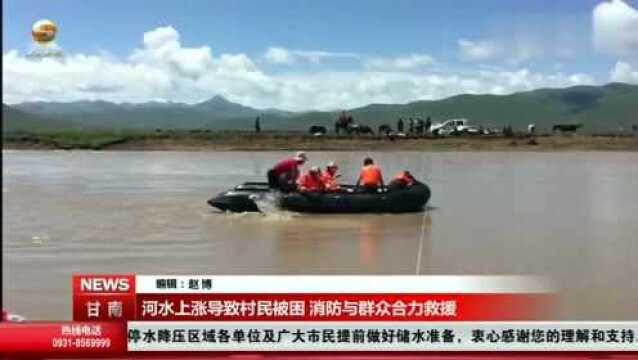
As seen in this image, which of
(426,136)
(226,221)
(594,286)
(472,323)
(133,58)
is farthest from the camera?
(226,221)

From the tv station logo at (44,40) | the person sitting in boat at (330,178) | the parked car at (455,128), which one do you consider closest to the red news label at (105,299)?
the tv station logo at (44,40)

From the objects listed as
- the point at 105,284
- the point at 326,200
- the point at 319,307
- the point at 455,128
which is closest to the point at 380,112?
the point at 455,128

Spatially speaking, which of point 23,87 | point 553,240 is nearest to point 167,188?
point 553,240

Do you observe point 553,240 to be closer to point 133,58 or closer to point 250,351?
Answer: point 250,351

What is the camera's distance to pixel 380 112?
424cm

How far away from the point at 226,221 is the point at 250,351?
16.2 feet

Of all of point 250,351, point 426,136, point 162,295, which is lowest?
point 250,351

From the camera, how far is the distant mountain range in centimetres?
397

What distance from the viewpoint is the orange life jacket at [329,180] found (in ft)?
23.2

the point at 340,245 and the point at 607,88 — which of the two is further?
the point at 340,245

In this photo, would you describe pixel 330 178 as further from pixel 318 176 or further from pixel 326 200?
pixel 326 200

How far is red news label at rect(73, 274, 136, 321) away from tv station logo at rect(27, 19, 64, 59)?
1.01 metres

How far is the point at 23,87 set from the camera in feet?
12.5

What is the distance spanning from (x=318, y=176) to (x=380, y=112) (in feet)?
9.79
